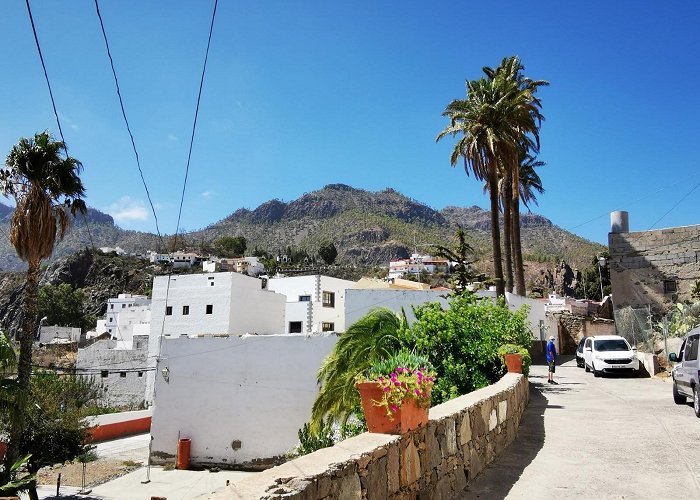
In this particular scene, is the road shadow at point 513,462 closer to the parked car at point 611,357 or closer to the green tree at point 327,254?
the parked car at point 611,357

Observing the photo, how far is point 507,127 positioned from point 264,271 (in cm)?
9259

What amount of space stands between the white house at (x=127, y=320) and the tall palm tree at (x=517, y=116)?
123ft

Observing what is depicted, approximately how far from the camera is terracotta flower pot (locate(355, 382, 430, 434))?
4.69 meters

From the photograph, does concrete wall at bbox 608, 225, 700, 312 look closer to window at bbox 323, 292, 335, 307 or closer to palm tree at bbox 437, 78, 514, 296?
palm tree at bbox 437, 78, 514, 296

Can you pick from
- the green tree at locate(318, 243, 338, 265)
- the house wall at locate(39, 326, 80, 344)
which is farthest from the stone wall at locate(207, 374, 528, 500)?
the green tree at locate(318, 243, 338, 265)

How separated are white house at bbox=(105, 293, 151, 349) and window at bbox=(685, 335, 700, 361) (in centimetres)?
5007

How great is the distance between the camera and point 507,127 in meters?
24.2

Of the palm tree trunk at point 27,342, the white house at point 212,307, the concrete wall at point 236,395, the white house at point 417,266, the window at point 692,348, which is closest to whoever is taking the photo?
the window at point 692,348

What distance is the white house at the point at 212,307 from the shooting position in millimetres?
42344

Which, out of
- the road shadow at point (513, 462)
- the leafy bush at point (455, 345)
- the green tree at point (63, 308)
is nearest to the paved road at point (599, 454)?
the road shadow at point (513, 462)

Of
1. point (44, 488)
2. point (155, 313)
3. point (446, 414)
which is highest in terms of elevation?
point (155, 313)

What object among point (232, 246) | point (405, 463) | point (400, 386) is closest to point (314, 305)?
point (405, 463)

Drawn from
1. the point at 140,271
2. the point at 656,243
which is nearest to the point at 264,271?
the point at 140,271

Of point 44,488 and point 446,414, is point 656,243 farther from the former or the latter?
point 44,488
